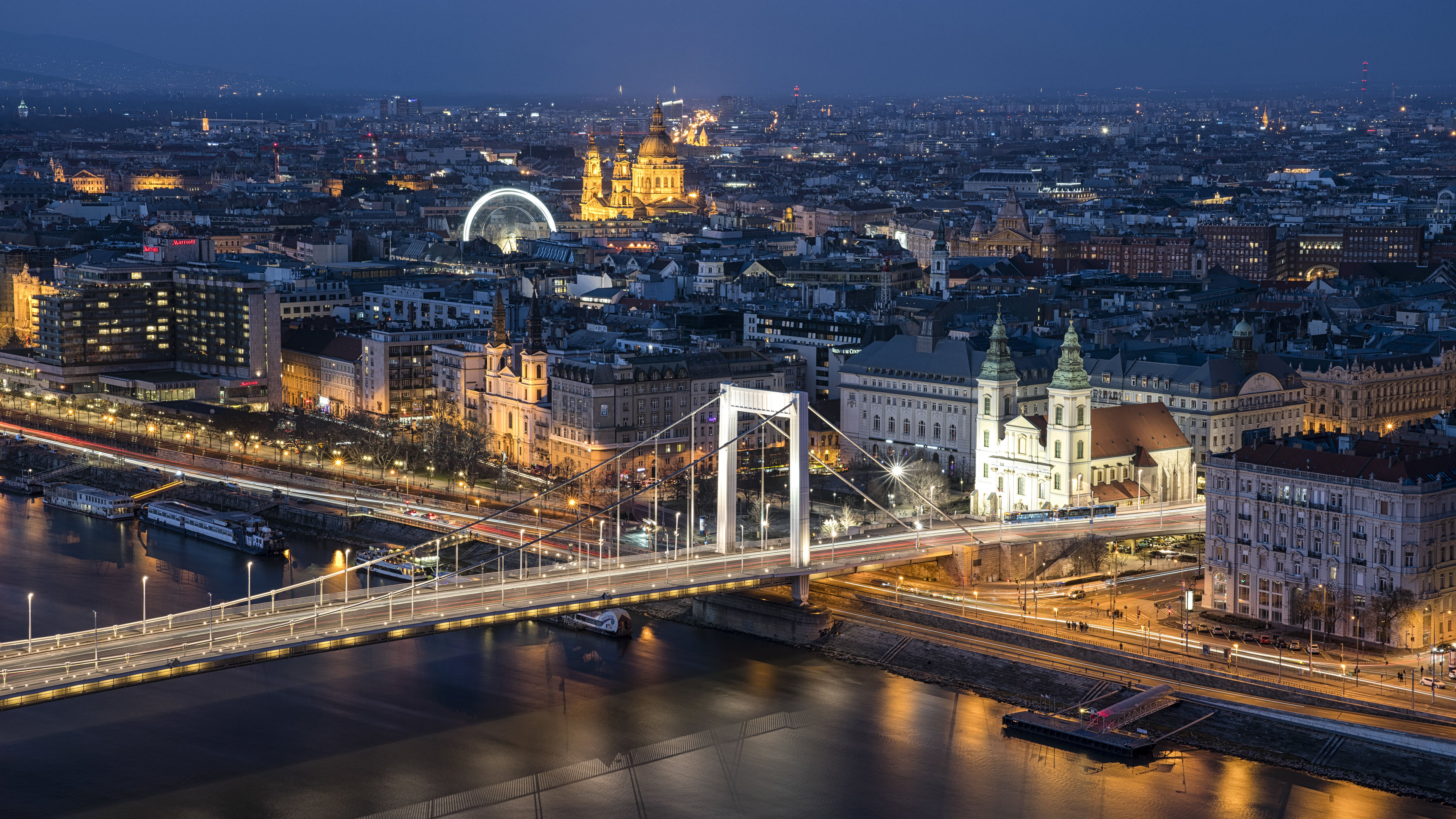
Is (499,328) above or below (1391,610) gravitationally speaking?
above

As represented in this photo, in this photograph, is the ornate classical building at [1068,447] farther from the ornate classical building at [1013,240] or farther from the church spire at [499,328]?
the ornate classical building at [1013,240]

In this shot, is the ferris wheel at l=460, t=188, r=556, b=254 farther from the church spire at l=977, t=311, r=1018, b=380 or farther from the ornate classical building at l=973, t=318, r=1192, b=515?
the ornate classical building at l=973, t=318, r=1192, b=515

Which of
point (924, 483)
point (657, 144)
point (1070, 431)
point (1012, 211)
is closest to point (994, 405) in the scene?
point (924, 483)

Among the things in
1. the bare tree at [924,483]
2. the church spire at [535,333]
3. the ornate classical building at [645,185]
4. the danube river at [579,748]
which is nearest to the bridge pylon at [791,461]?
the danube river at [579,748]

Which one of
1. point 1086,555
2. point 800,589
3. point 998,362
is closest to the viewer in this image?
point 800,589

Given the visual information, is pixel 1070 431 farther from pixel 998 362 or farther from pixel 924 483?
pixel 924 483
